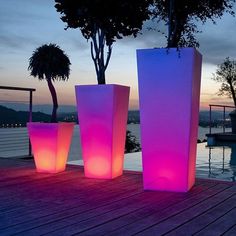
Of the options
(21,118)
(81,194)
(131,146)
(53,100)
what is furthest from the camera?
(131,146)

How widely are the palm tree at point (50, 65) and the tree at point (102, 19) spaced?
Answer: 18.2 inches

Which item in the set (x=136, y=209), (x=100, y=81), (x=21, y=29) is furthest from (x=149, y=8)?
(x=21, y=29)

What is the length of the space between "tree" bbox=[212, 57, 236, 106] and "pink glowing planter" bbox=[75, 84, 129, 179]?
14326 mm

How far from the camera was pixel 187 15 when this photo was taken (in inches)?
A: 197

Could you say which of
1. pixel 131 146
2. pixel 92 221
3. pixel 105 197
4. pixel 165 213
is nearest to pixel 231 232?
pixel 165 213

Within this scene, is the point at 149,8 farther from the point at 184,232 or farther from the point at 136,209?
the point at 184,232

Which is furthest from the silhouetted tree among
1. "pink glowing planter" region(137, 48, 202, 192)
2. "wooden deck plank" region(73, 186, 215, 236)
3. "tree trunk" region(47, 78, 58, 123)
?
"wooden deck plank" region(73, 186, 215, 236)

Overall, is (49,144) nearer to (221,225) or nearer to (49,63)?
(49,63)

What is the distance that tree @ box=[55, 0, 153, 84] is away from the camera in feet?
18.4

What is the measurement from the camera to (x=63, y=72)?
6.01 m

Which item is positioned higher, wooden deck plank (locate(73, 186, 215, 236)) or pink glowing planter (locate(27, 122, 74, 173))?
pink glowing planter (locate(27, 122, 74, 173))

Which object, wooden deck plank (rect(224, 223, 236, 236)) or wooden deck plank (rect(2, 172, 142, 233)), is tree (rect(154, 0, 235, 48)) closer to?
wooden deck plank (rect(2, 172, 142, 233))

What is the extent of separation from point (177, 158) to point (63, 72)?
8.30 ft

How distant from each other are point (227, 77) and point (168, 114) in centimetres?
1538
